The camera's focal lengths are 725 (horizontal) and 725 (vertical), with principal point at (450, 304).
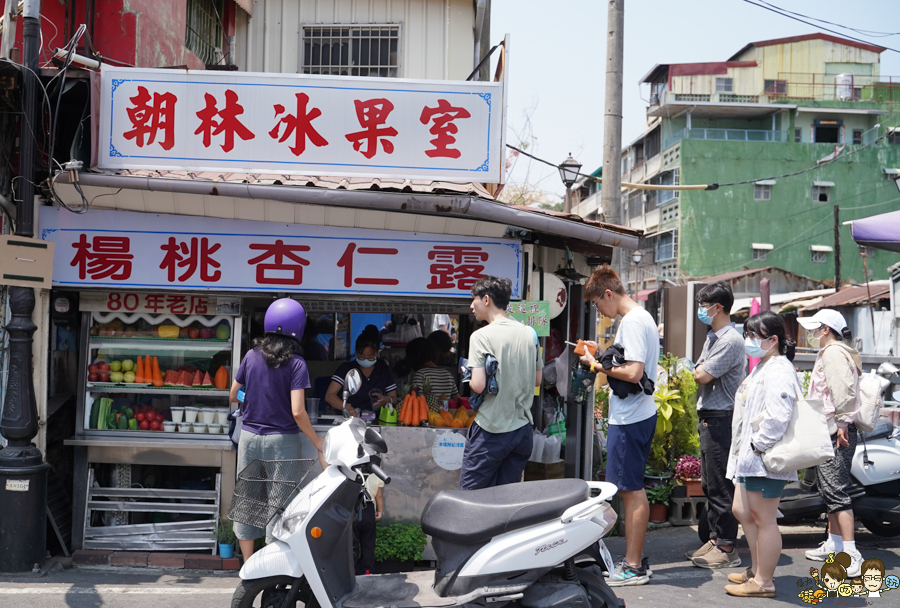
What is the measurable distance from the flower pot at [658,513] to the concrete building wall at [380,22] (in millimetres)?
5867

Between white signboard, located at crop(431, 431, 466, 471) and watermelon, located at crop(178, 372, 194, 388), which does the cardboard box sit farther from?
watermelon, located at crop(178, 372, 194, 388)

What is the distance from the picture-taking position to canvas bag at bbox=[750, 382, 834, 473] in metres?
4.57

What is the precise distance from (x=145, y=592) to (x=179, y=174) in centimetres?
332

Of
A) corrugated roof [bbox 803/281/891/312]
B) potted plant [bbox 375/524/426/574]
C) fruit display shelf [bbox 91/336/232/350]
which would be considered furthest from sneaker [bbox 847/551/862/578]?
corrugated roof [bbox 803/281/891/312]

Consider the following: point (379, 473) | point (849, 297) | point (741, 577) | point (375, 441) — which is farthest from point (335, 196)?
point (849, 297)

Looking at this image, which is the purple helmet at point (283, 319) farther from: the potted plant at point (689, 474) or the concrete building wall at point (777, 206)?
the concrete building wall at point (777, 206)

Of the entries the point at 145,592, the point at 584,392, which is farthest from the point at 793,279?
the point at 145,592

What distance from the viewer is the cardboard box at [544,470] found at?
22.9ft

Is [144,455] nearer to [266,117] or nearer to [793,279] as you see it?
[266,117]

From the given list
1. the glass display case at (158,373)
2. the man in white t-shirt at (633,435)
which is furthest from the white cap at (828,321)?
the glass display case at (158,373)

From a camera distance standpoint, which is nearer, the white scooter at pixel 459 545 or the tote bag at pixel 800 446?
the white scooter at pixel 459 545

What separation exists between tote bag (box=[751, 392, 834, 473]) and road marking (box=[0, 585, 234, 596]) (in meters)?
3.95

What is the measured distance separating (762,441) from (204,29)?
8762 millimetres

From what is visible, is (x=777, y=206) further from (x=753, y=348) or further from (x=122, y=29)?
(x=122, y=29)
